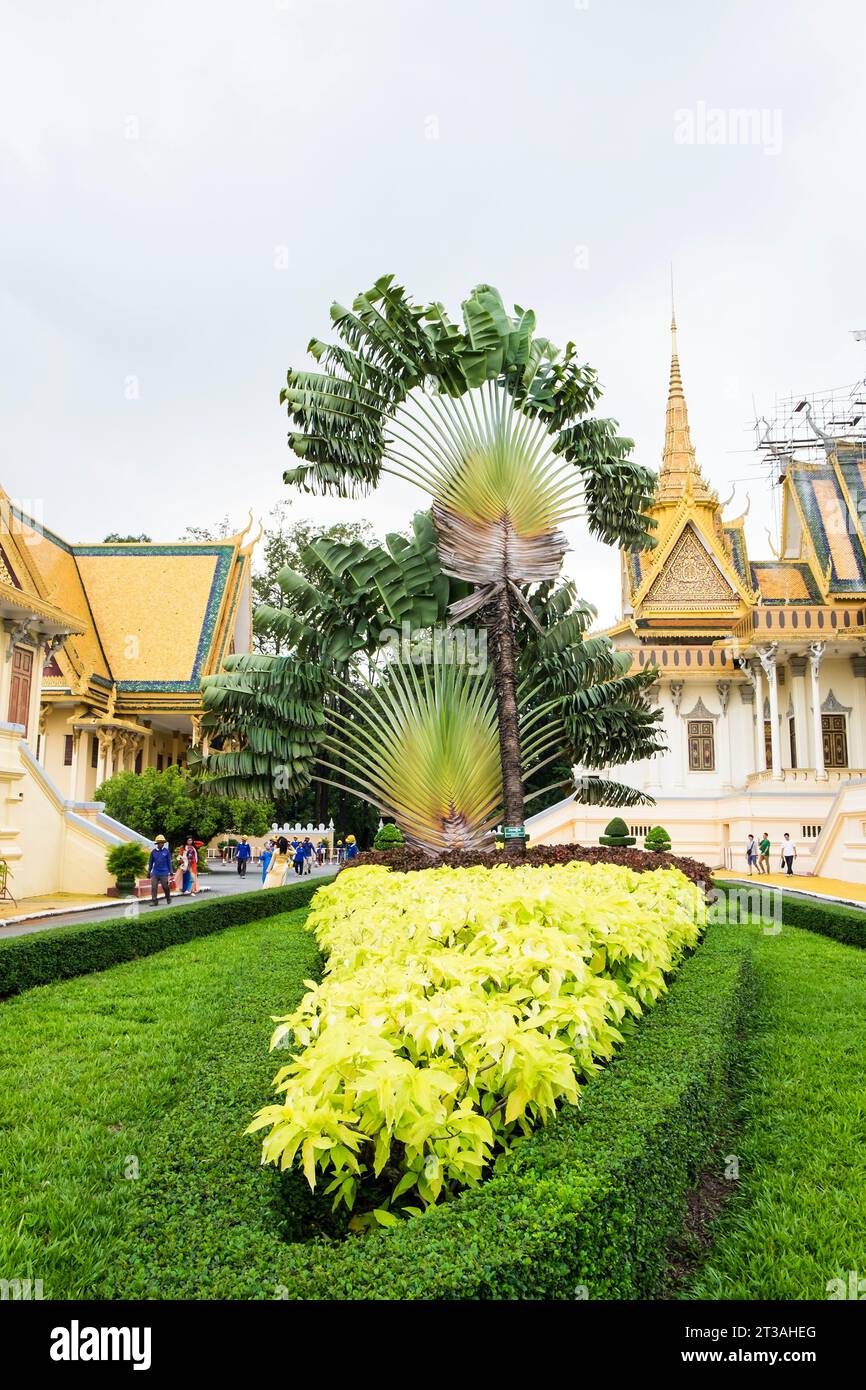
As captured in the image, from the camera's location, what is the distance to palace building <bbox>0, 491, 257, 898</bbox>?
18.8 metres

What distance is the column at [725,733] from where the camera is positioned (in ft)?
96.6

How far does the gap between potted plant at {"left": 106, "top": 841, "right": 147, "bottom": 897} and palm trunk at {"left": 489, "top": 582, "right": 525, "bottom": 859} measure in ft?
26.9

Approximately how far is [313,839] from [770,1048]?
31101 millimetres

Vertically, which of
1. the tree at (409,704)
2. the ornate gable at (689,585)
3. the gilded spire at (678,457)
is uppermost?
the gilded spire at (678,457)

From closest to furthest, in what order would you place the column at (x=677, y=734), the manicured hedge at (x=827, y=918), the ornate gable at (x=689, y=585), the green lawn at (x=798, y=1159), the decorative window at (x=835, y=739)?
the green lawn at (x=798, y=1159) < the manicured hedge at (x=827, y=918) < the decorative window at (x=835, y=739) < the column at (x=677, y=734) < the ornate gable at (x=689, y=585)

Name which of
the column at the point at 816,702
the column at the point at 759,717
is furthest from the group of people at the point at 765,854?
the column at the point at 759,717

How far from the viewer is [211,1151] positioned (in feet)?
10.9

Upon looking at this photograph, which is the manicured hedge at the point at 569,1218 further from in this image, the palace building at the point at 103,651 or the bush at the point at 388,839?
the bush at the point at 388,839

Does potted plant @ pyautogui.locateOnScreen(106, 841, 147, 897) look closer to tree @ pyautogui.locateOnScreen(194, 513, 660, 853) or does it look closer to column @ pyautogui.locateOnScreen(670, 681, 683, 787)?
tree @ pyautogui.locateOnScreen(194, 513, 660, 853)

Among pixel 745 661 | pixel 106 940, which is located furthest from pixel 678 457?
pixel 106 940

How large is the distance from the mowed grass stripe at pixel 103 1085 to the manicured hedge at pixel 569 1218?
680 millimetres

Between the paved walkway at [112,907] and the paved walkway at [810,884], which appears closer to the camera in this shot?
the paved walkway at [112,907]
